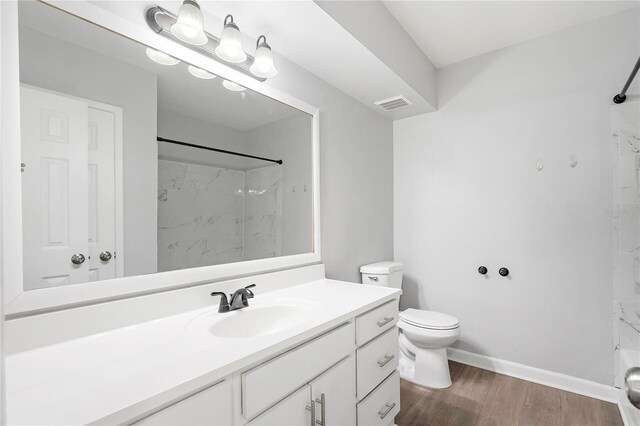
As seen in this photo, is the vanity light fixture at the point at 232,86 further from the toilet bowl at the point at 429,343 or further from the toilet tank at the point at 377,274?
the toilet bowl at the point at 429,343

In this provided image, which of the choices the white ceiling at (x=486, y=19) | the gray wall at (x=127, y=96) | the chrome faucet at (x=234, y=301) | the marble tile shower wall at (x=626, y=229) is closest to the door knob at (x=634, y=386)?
the chrome faucet at (x=234, y=301)

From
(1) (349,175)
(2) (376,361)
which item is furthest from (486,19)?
(2) (376,361)

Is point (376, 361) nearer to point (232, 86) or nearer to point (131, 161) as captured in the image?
point (131, 161)

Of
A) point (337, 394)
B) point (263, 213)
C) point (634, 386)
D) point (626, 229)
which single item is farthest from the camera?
point (626, 229)

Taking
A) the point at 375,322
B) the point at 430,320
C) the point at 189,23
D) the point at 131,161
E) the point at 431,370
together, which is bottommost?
the point at 431,370

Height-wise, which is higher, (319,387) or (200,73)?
(200,73)

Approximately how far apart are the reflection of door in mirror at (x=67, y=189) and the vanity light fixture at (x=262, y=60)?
68cm

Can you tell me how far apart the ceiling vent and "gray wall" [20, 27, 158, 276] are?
1.70 m

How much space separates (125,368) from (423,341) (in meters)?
1.83

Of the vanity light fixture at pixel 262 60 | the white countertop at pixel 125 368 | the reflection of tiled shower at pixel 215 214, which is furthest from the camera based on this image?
the vanity light fixture at pixel 262 60

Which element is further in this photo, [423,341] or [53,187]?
[423,341]

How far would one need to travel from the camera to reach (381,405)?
1.53 m

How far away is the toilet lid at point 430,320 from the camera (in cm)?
206

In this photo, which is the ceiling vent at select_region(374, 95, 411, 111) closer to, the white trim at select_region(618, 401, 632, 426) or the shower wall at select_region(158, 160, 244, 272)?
the shower wall at select_region(158, 160, 244, 272)
